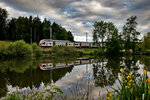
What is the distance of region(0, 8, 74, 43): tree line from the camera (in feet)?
222

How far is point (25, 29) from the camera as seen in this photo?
2783 inches

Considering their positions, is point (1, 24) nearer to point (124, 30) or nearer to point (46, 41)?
point (46, 41)

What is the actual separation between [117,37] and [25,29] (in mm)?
47094

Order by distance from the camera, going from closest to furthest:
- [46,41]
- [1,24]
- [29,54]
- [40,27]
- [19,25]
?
[29,54] < [46,41] < [1,24] < [19,25] < [40,27]

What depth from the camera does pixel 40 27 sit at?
7775cm

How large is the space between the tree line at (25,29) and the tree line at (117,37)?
29.0m

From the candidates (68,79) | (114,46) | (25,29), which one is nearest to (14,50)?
(68,79)

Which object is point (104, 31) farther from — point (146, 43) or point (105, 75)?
point (105, 75)

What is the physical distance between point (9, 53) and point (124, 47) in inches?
1640

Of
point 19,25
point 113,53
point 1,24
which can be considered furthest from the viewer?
point 19,25

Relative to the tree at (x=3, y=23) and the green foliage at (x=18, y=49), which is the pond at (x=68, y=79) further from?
the tree at (x=3, y=23)

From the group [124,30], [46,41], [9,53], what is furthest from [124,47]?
[9,53]

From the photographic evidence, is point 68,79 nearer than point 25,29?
Yes

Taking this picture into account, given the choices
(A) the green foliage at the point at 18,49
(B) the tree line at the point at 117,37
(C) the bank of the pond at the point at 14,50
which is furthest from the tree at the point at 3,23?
(B) the tree line at the point at 117,37
